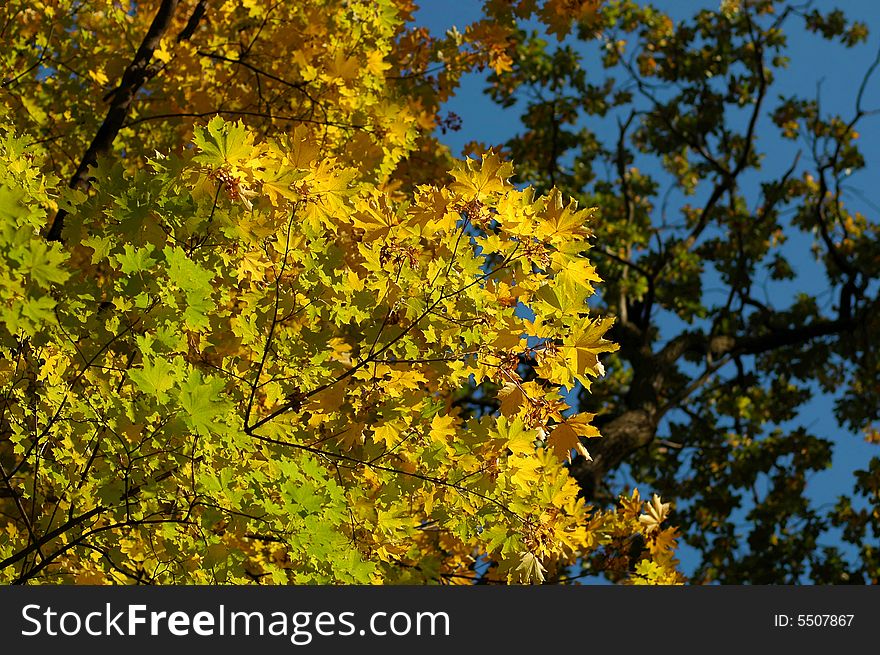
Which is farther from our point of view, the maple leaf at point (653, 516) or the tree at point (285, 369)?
the maple leaf at point (653, 516)

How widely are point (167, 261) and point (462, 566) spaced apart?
8.76ft

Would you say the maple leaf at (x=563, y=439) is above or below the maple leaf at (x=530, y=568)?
above

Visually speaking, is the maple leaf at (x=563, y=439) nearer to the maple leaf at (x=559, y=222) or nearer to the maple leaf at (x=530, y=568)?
the maple leaf at (x=530, y=568)

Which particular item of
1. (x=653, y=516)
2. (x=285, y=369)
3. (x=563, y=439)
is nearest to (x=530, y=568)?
(x=563, y=439)

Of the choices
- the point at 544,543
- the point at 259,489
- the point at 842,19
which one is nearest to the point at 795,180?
the point at 842,19

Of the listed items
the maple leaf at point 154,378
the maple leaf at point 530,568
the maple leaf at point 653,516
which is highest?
the maple leaf at point 653,516

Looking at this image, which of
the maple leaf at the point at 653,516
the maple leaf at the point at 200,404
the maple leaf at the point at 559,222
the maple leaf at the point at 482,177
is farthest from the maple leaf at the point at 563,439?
the maple leaf at the point at 653,516

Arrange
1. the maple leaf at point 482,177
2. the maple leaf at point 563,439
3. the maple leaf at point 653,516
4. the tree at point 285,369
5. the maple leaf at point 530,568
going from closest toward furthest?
the tree at point 285,369
the maple leaf at point 482,177
the maple leaf at point 530,568
the maple leaf at point 563,439
the maple leaf at point 653,516

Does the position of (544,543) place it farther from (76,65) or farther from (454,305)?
(76,65)

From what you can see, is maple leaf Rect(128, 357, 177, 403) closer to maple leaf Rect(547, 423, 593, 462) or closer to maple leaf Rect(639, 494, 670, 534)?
maple leaf Rect(547, 423, 593, 462)

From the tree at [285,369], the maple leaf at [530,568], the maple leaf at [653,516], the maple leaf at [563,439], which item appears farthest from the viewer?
the maple leaf at [653,516]

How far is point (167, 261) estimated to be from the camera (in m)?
2.49

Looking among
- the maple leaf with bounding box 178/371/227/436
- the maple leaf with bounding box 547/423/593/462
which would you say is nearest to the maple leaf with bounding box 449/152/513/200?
the maple leaf with bounding box 547/423/593/462

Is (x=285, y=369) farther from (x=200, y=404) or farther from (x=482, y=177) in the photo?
(x=482, y=177)
